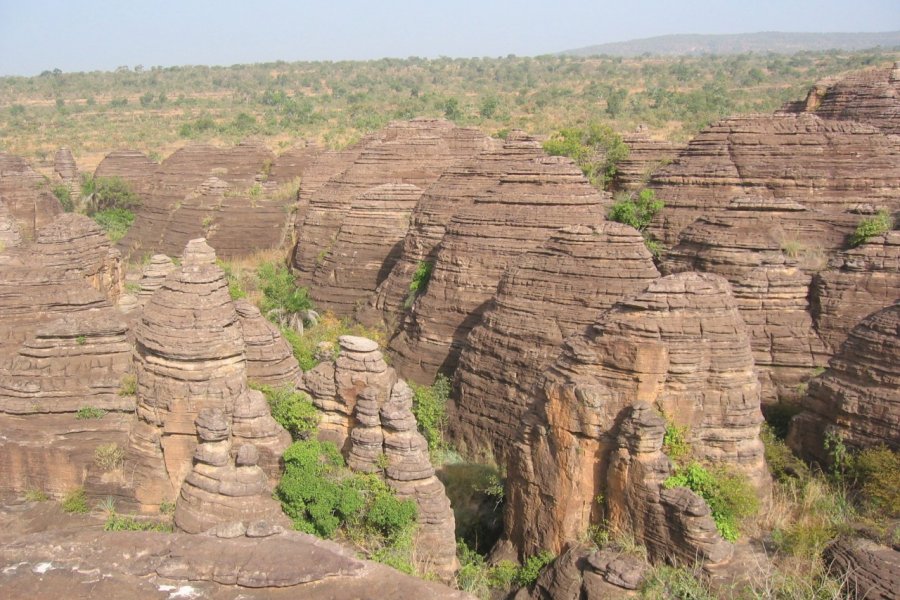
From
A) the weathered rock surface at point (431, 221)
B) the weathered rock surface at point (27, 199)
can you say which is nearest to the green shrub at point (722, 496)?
the weathered rock surface at point (431, 221)

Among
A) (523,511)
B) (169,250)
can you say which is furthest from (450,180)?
(169,250)

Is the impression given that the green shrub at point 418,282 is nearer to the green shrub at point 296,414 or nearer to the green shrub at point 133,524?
the green shrub at point 296,414

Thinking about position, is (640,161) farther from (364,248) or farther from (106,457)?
(106,457)

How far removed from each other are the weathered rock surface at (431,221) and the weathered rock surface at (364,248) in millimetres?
2337

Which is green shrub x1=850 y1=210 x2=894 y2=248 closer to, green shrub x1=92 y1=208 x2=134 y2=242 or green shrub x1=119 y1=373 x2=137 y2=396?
green shrub x1=119 y1=373 x2=137 y2=396

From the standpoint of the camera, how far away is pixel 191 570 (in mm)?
6781

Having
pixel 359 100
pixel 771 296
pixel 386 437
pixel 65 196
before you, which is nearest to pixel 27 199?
pixel 65 196

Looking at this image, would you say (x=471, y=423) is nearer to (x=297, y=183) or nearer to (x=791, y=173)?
(x=791, y=173)

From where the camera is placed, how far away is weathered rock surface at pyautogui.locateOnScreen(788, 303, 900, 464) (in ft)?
37.2

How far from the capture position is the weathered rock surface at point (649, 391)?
409 inches

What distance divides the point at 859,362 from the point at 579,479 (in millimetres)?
4943

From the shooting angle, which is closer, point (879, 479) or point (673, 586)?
point (673, 586)

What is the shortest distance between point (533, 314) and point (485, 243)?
11.5 feet

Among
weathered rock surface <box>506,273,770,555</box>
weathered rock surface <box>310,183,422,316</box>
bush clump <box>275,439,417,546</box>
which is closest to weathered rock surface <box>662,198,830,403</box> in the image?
weathered rock surface <box>506,273,770,555</box>
